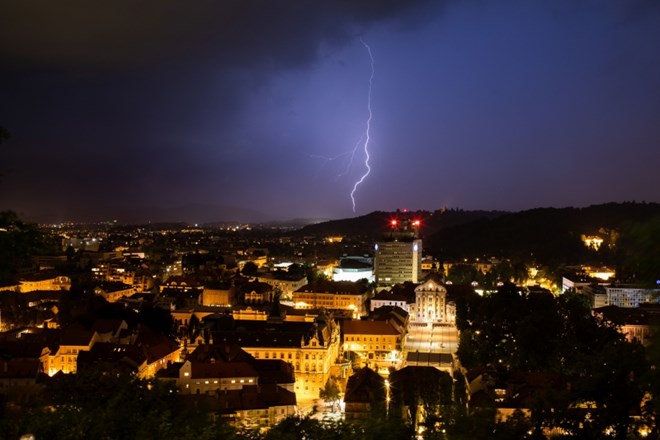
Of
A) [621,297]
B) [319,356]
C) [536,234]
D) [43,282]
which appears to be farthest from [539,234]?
[319,356]

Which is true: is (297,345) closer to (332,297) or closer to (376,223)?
(332,297)

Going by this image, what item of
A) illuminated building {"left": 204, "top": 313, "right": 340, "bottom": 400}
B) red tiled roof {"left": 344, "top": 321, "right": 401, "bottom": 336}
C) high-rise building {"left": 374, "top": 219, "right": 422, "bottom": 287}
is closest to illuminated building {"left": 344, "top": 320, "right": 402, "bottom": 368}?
red tiled roof {"left": 344, "top": 321, "right": 401, "bottom": 336}

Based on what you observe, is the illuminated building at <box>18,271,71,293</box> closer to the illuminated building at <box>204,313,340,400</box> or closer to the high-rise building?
the illuminated building at <box>204,313,340,400</box>

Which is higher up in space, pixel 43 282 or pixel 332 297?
pixel 43 282

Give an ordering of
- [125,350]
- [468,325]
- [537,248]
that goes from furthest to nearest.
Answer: [537,248]
[468,325]
[125,350]

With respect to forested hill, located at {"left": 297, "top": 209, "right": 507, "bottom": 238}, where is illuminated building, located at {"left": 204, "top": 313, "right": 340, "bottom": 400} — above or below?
below

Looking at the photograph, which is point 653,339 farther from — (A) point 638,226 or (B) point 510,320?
Result: (B) point 510,320

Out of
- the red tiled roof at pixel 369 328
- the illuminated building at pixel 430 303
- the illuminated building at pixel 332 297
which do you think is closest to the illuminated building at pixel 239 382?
the red tiled roof at pixel 369 328

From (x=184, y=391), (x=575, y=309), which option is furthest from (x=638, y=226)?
(x=575, y=309)
